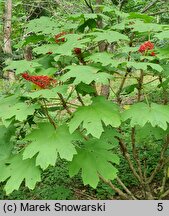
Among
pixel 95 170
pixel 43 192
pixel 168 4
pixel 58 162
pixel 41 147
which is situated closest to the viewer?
pixel 41 147

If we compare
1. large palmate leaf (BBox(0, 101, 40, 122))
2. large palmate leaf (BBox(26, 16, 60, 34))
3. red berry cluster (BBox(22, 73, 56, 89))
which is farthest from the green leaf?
large palmate leaf (BBox(26, 16, 60, 34))

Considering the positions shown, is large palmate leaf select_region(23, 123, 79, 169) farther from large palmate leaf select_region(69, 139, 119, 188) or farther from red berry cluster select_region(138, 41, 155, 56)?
red berry cluster select_region(138, 41, 155, 56)

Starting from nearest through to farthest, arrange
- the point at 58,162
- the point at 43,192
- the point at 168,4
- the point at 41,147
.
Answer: the point at 41,147 → the point at 43,192 → the point at 58,162 → the point at 168,4

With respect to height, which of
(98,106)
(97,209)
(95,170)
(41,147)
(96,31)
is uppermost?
(96,31)

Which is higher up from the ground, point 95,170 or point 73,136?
point 73,136

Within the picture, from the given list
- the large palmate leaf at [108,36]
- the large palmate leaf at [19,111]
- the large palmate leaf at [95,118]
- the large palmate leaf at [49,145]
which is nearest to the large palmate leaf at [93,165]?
the large palmate leaf at [49,145]

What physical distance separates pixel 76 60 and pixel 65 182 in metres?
1.94

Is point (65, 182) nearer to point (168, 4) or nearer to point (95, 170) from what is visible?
→ point (95, 170)

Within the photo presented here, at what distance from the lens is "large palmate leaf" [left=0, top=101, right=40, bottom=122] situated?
2355mm

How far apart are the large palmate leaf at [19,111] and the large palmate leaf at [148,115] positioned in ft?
2.35

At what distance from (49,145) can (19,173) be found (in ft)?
1.12

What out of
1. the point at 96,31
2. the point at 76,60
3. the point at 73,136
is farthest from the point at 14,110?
the point at 96,31

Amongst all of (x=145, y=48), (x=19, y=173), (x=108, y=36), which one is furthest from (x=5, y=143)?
(x=145, y=48)

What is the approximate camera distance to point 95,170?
2.54 metres
